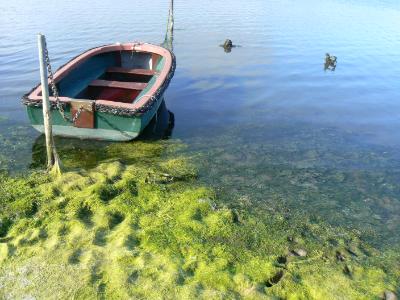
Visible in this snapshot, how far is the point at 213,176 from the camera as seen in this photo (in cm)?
810

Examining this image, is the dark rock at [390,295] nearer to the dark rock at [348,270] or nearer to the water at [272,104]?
the dark rock at [348,270]

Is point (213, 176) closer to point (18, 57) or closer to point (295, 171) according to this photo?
point (295, 171)

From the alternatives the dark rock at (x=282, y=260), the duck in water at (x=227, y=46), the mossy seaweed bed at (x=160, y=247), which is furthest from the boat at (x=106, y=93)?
the duck in water at (x=227, y=46)

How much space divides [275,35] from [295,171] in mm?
17685

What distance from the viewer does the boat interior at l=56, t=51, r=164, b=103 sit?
36.3ft

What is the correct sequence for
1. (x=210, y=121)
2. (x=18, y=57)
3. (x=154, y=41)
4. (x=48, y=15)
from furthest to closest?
(x=48, y=15), (x=154, y=41), (x=18, y=57), (x=210, y=121)

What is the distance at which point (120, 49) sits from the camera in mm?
13641

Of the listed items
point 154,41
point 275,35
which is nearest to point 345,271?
point 154,41

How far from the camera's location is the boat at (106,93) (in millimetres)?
8555

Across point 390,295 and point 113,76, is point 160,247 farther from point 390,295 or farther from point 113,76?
point 113,76

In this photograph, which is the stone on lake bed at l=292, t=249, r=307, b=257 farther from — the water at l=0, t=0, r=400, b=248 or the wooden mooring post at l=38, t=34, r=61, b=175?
the wooden mooring post at l=38, t=34, r=61, b=175

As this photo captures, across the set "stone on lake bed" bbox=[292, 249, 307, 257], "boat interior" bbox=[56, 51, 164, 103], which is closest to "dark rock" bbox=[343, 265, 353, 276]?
"stone on lake bed" bbox=[292, 249, 307, 257]

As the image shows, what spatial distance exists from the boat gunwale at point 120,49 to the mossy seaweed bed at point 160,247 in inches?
71.3

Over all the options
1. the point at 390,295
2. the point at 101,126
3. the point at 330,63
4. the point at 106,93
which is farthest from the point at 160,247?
the point at 330,63
